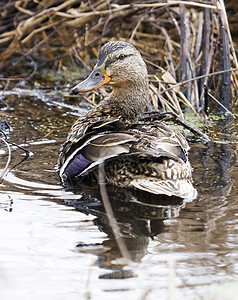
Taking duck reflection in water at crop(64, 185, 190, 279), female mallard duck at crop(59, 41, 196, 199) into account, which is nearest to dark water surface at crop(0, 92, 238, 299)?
duck reflection in water at crop(64, 185, 190, 279)

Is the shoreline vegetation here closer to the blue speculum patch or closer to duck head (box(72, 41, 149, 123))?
duck head (box(72, 41, 149, 123))

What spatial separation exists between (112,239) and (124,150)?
2.06 feet

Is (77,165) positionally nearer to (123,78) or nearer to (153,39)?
(123,78)

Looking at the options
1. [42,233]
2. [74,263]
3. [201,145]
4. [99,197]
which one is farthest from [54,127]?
[74,263]

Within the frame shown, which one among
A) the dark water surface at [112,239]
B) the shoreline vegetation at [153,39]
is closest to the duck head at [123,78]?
the dark water surface at [112,239]

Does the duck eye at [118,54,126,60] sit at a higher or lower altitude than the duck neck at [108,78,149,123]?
higher

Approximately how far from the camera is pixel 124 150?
366 centimetres

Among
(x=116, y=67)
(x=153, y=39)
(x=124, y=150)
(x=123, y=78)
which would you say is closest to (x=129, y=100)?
(x=123, y=78)

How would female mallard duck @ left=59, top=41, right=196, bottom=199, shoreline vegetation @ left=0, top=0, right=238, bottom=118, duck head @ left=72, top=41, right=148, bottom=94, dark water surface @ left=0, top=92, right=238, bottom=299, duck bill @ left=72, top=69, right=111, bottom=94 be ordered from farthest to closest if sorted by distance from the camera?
shoreline vegetation @ left=0, top=0, right=238, bottom=118
duck head @ left=72, top=41, right=148, bottom=94
duck bill @ left=72, top=69, right=111, bottom=94
female mallard duck @ left=59, top=41, right=196, bottom=199
dark water surface @ left=0, top=92, right=238, bottom=299

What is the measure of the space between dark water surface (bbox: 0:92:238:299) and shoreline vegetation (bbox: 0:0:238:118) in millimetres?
1735

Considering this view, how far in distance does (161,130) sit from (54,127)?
1.85 metres

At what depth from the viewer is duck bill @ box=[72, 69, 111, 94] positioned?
445 cm

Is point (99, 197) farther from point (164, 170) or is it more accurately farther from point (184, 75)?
point (184, 75)

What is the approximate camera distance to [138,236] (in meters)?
3.36
